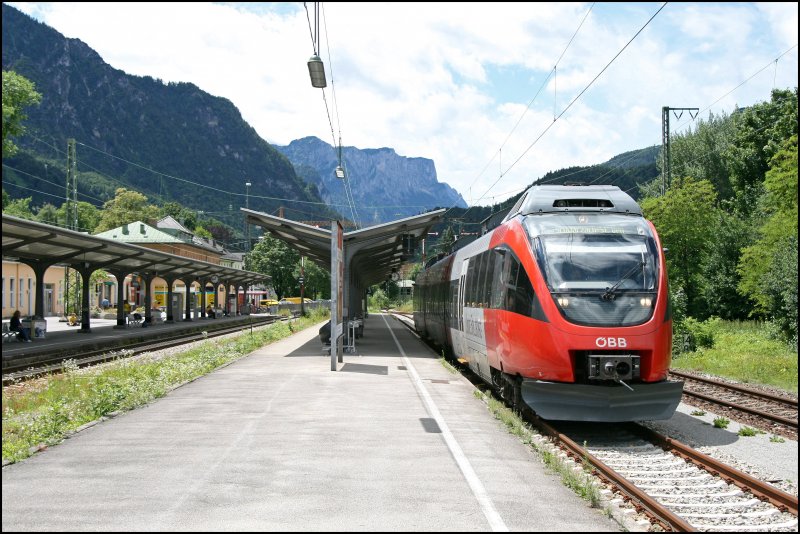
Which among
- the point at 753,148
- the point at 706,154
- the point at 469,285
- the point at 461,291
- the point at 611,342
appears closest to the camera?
the point at 611,342

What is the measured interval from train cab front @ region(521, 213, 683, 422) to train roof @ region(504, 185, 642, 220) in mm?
1077

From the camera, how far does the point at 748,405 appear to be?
1416cm

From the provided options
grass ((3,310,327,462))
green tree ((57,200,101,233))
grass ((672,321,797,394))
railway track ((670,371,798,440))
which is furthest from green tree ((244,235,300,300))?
railway track ((670,371,798,440))

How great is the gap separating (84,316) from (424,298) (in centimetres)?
1735

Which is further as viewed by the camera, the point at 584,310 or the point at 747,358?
the point at 747,358

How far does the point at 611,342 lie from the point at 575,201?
275 centimetres

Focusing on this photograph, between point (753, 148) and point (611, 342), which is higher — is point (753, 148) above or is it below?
above

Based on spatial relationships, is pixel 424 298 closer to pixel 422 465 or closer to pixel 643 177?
pixel 422 465

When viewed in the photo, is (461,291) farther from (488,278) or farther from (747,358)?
(747,358)

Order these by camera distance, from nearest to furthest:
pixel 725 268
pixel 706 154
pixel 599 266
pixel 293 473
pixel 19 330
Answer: pixel 293 473 < pixel 599 266 < pixel 19 330 < pixel 725 268 < pixel 706 154

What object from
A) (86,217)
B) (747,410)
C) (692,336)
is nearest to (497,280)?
(747,410)

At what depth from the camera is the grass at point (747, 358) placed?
18.4 meters

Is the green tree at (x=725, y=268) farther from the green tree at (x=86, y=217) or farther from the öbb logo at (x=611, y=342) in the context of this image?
the green tree at (x=86, y=217)

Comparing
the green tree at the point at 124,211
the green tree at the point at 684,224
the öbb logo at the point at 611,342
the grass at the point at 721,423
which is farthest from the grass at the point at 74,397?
the green tree at the point at 124,211
